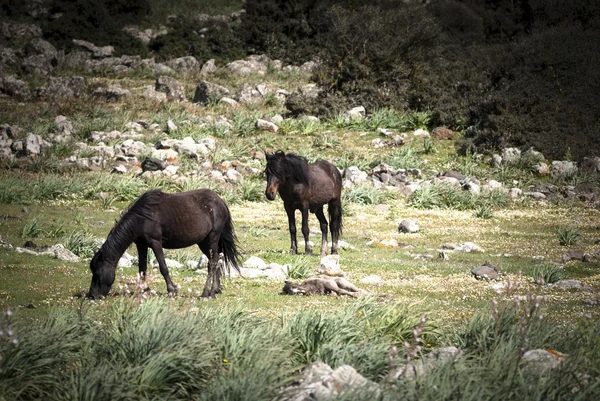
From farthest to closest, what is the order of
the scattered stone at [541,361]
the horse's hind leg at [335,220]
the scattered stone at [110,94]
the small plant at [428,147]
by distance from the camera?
the scattered stone at [110,94] < the small plant at [428,147] < the horse's hind leg at [335,220] < the scattered stone at [541,361]

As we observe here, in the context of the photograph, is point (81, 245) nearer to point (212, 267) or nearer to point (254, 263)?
point (254, 263)

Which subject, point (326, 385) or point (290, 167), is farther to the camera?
point (290, 167)

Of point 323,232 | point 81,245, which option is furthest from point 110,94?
point 81,245

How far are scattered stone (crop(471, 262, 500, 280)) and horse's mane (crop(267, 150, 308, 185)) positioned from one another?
183 inches

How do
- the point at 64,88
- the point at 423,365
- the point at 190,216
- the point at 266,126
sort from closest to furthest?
the point at 423,365
the point at 190,216
the point at 266,126
the point at 64,88

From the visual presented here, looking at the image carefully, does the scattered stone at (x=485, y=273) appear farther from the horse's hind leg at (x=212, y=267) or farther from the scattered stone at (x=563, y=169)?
the scattered stone at (x=563, y=169)

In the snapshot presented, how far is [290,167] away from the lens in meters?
18.2

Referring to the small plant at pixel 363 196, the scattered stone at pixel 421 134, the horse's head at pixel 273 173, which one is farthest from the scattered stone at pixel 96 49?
the horse's head at pixel 273 173

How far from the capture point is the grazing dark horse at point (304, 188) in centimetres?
1778

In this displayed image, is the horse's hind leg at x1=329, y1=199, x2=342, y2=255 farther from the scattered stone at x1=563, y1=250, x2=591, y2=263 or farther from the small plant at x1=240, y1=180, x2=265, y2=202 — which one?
the small plant at x1=240, y1=180, x2=265, y2=202

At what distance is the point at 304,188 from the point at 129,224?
6.68m

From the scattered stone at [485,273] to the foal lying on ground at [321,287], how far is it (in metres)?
3.28

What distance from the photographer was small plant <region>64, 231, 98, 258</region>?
16875 mm

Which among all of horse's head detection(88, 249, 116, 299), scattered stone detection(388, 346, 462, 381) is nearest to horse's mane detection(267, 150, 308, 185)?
horse's head detection(88, 249, 116, 299)
